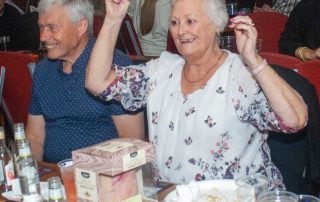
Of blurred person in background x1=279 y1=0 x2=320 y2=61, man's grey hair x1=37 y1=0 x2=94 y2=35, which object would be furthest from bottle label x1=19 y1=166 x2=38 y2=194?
blurred person in background x1=279 y1=0 x2=320 y2=61

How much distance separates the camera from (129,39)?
13.9ft

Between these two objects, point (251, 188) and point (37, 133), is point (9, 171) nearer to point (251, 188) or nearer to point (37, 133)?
point (37, 133)

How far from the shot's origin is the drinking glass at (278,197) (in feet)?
5.15

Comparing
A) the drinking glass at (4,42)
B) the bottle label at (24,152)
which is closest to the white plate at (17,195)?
the bottle label at (24,152)

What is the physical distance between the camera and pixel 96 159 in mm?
1573

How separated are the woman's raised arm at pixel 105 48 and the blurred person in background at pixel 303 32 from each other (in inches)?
64.8

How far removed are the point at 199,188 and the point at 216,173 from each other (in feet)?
1.22

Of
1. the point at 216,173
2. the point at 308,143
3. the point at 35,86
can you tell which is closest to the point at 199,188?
the point at 216,173

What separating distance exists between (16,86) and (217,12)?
1.77 m

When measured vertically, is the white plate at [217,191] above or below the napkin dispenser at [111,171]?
below

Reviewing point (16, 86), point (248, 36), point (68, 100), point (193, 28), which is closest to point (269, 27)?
point (16, 86)

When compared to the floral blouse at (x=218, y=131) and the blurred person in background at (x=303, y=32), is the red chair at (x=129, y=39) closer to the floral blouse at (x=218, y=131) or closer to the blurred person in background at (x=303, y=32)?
the blurred person in background at (x=303, y=32)

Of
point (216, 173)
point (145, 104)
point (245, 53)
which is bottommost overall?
point (216, 173)

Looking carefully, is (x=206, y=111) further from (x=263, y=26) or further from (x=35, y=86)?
(x=263, y=26)
